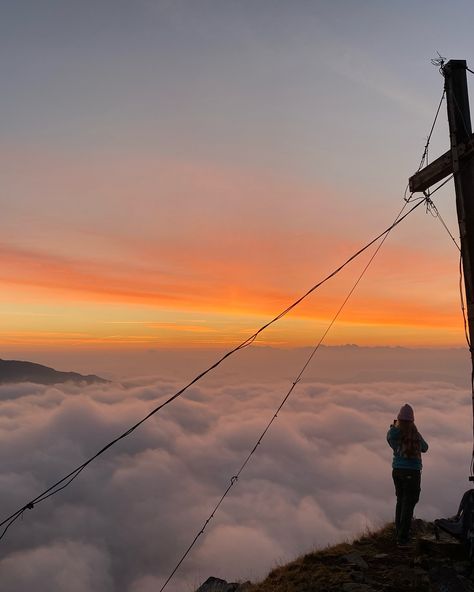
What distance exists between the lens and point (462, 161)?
794 cm

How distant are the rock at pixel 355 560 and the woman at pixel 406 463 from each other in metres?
1.13

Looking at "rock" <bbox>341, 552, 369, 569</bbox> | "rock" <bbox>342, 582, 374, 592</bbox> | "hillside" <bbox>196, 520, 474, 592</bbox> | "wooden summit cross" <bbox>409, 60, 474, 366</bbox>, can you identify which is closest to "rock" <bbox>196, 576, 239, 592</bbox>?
"hillside" <bbox>196, 520, 474, 592</bbox>

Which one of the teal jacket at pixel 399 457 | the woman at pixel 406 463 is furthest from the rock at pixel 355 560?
the teal jacket at pixel 399 457

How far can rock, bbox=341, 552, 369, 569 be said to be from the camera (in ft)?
27.4

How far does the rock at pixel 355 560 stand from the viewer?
329 inches

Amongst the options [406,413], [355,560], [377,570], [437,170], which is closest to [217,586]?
[355,560]

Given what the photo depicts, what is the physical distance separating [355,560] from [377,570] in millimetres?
666

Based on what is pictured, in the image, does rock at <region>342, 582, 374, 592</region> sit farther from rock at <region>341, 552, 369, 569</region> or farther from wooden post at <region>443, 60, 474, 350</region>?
wooden post at <region>443, 60, 474, 350</region>

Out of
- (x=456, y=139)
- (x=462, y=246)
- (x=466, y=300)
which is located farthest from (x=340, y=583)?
(x=456, y=139)

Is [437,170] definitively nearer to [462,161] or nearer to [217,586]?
[462,161]

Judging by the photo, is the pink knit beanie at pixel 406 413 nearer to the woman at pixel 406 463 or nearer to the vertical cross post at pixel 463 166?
the woman at pixel 406 463

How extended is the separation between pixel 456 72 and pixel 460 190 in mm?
2294

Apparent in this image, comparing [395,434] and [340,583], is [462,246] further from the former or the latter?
[340,583]

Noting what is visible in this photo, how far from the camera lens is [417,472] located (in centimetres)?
940
